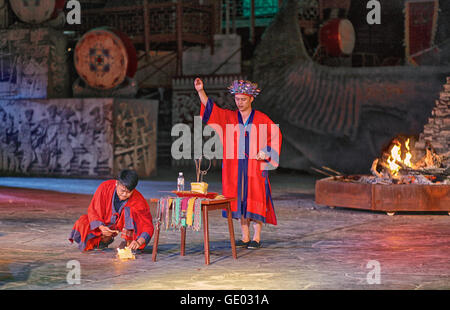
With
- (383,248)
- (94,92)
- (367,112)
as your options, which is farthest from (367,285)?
(94,92)

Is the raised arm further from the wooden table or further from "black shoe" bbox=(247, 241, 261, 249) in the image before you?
"black shoe" bbox=(247, 241, 261, 249)

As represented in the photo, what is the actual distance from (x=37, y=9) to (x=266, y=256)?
34.5 ft

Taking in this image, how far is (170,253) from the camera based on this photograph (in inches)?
258

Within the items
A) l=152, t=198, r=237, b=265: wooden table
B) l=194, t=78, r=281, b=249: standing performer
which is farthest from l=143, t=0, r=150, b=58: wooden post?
l=152, t=198, r=237, b=265: wooden table

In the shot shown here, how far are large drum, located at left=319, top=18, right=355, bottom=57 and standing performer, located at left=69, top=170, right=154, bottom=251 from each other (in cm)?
1183

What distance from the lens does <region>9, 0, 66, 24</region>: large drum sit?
49.6 feet

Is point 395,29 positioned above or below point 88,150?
above

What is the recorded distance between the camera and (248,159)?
22.6ft

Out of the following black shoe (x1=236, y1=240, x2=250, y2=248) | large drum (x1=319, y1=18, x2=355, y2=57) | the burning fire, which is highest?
large drum (x1=319, y1=18, x2=355, y2=57)

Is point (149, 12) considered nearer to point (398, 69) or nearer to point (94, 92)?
point (94, 92)

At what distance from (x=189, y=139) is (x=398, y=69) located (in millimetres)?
5317

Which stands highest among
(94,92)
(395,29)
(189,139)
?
(395,29)

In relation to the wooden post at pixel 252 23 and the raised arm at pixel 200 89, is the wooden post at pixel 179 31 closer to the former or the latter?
the wooden post at pixel 252 23
